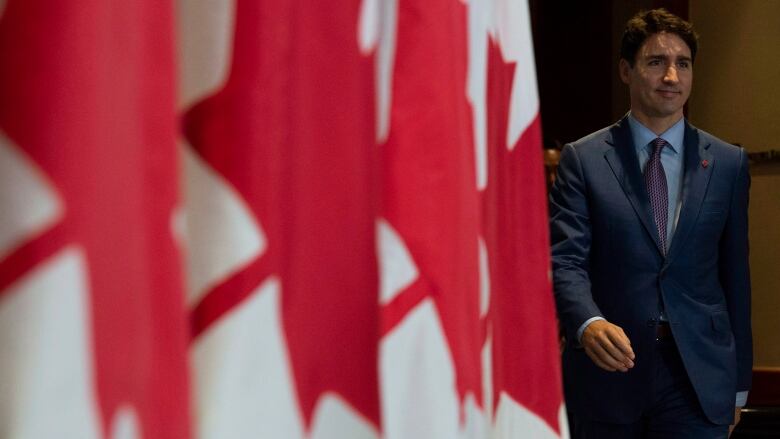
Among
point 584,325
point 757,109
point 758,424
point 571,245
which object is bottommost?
point 758,424

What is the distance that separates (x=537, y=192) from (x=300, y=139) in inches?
12.8

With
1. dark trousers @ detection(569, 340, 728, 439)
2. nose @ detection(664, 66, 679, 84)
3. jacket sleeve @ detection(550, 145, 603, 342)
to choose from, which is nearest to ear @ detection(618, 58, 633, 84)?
nose @ detection(664, 66, 679, 84)

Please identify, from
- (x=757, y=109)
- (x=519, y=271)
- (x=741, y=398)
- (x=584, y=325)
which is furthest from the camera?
(x=757, y=109)

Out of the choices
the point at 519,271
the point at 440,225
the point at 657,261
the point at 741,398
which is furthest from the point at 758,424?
the point at 440,225

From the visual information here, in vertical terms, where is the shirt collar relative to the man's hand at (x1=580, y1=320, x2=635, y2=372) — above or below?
above

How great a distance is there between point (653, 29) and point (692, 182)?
373mm

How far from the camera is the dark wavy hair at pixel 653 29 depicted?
2.55 metres

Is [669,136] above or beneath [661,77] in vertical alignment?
beneath

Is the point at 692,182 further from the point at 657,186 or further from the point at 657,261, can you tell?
the point at 657,261

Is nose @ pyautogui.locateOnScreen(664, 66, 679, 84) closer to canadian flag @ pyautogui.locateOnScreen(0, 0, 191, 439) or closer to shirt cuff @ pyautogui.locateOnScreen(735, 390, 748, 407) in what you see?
shirt cuff @ pyautogui.locateOnScreen(735, 390, 748, 407)

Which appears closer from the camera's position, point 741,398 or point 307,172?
point 307,172

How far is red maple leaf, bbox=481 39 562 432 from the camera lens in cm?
92

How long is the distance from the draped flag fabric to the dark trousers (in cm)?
150

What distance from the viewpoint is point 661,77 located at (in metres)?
2.49
